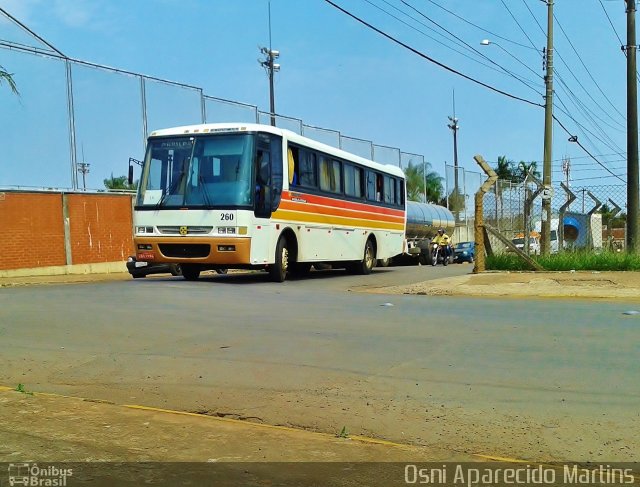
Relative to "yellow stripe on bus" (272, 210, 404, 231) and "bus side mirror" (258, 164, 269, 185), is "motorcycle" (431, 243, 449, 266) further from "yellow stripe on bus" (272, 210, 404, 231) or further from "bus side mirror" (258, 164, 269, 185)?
"bus side mirror" (258, 164, 269, 185)

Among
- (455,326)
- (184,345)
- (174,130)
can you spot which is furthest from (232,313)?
(174,130)

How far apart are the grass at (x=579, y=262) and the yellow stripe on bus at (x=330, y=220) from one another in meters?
4.84

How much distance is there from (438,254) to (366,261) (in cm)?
1187

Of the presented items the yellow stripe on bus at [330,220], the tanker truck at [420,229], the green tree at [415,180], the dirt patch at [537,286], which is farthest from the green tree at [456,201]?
the dirt patch at [537,286]

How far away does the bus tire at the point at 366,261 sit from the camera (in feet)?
73.0

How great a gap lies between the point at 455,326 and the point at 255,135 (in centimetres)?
794

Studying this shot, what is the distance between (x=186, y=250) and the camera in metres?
15.6

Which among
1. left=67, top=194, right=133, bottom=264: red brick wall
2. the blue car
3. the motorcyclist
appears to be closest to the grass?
the motorcyclist

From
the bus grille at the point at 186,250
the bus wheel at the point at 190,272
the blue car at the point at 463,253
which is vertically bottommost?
the blue car at the point at 463,253

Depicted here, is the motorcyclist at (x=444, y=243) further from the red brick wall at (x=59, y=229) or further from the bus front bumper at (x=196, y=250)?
the bus front bumper at (x=196, y=250)

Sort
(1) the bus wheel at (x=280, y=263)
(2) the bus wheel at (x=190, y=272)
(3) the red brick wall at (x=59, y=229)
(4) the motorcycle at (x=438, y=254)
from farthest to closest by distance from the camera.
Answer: (4) the motorcycle at (x=438, y=254), (3) the red brick wall at (x=59, y=229), (2) the bus wheel at (x=190, y=272), (1) the bus wheel at (x=280, y=263)

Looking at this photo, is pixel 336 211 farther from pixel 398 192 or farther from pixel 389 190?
pixel 398 192

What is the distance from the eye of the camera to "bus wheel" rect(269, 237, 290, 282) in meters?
16.7

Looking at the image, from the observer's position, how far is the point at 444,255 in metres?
33.7
